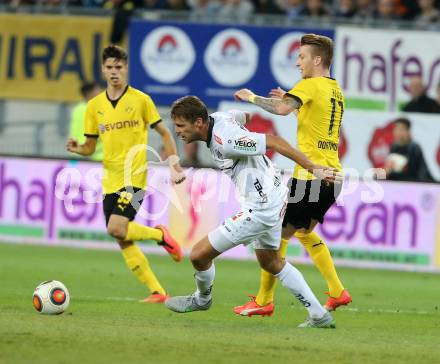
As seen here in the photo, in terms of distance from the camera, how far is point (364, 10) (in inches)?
777

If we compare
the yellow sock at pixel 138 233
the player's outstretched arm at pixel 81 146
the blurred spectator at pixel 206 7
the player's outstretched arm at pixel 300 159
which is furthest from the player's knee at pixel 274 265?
the blurred spectator at pixel 206 7

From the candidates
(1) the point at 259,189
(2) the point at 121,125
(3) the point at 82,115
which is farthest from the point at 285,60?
(1) the point at 259,189

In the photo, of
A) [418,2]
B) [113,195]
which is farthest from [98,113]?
[418,2]

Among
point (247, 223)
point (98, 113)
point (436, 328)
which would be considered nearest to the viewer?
point (247, 223)

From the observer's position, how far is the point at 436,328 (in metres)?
10.2

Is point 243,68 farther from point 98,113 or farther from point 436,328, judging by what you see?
point 436,328

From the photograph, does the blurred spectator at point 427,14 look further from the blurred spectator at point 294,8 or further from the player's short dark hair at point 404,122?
the player's short dark hair at point 404,122

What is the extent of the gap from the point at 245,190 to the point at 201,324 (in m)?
1.22

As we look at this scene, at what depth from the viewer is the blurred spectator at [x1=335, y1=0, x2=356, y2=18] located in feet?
64.3

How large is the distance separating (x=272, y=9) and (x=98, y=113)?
867 centimetres

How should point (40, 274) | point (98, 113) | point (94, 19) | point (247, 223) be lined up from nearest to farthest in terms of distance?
point (247, 223), point (98, 113), point (40, 274), point (94, 19)

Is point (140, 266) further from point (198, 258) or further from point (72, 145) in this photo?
point (198, 258)

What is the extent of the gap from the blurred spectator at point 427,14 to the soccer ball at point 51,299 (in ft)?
35.7

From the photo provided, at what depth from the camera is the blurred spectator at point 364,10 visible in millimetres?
19519
